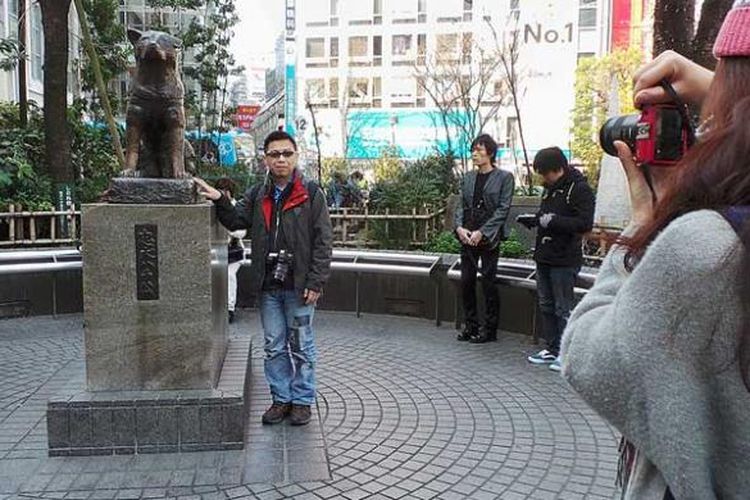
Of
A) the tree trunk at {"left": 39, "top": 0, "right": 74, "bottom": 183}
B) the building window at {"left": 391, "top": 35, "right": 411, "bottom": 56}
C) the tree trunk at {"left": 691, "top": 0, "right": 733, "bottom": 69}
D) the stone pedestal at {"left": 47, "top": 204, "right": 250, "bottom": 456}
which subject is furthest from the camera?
the building window at {"left": 391, "top": 35, "right": 411, "bottom": 56}

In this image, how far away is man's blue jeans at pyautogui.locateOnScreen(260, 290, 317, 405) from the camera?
439 centimetres

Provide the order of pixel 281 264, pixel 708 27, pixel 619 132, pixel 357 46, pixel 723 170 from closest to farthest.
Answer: pixel 723 170
pixel 619 132
pixel 281 264
pixel 708 27
pixel 357 46

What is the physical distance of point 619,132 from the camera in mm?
1476

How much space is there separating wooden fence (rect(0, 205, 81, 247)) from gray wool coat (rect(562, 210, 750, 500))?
10.5 meters

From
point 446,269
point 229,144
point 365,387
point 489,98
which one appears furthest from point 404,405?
point 489,98

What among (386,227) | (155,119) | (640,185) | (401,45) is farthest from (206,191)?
(401,45)

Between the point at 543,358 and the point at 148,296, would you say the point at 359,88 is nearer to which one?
the point at 543,358

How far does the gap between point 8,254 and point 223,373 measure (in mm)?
4648

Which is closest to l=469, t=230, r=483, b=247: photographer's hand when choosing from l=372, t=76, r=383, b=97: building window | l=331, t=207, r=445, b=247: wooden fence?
l=331, t=207, r=445, b=247: wooden fence

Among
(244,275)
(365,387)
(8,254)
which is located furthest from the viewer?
(244,275)

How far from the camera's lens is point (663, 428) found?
112 cm

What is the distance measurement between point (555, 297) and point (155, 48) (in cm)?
388

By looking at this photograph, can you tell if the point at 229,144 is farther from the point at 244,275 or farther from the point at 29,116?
the point at 244,275

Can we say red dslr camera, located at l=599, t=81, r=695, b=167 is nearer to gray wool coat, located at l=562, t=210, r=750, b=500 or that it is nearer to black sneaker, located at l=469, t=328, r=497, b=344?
gray wool coat, located at l=562, t=210, r=750, b=500
